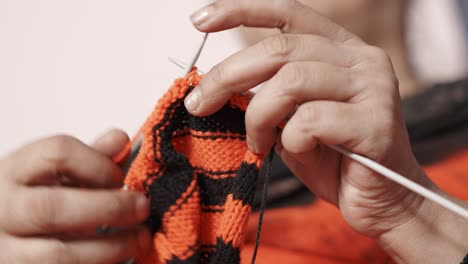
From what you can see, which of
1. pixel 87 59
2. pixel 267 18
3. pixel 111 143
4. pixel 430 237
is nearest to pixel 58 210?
pixel 111 143

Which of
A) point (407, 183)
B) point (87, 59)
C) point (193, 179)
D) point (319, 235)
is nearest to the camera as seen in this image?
point (407, 183)

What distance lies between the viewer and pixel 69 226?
1.50 ft

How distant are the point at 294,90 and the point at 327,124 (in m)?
0.05

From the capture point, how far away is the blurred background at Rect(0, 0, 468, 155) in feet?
3.85

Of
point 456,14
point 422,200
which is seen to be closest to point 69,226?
point 422,200

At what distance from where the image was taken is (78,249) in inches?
18.7

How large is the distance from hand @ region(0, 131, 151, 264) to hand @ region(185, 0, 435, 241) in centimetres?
14

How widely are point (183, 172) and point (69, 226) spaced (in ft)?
0.49

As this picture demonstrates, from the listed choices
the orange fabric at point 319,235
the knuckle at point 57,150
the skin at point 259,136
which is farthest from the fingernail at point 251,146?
the orange fabric at point 319,235

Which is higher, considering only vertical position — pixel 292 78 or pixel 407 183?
pixel 292 78

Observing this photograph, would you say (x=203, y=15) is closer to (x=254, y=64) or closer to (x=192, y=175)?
(x=254, y=64)

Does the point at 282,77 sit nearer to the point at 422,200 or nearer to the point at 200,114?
the point at 200,114

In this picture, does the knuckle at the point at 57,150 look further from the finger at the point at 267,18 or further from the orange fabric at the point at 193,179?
the finger at the point at 267,18

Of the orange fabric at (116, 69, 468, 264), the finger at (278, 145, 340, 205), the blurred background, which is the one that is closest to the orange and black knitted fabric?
the orange fabric at (116, 69, 468, 264)
